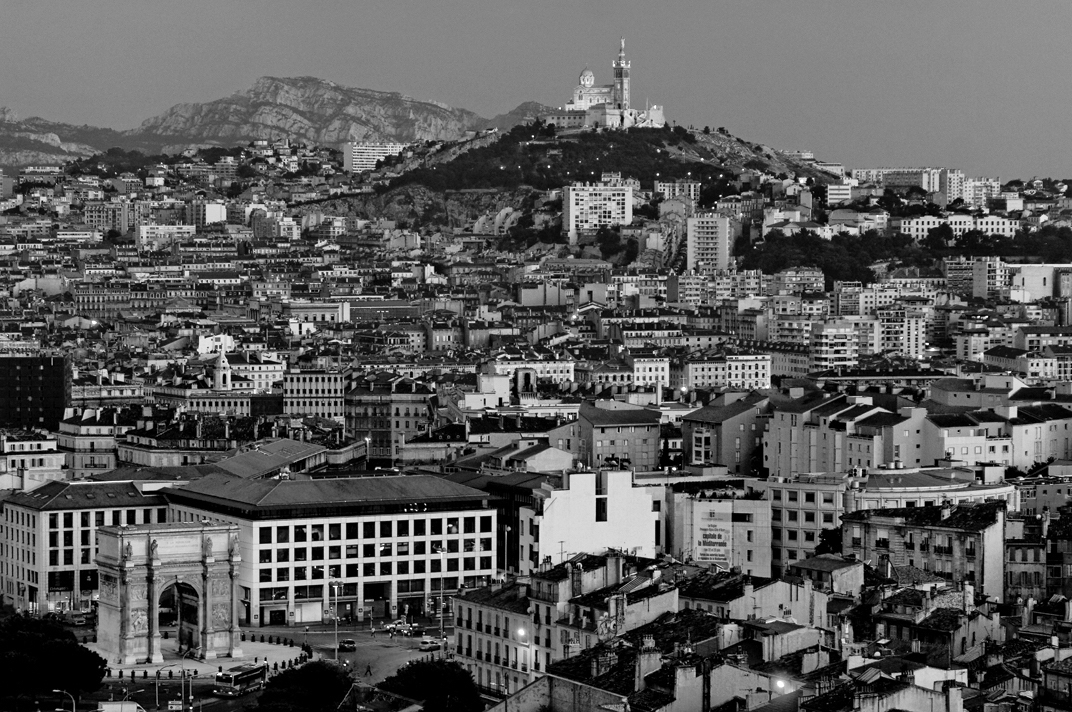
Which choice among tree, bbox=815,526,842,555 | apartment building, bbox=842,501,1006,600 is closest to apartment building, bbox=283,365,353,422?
tree, bbox=815,526,842,555

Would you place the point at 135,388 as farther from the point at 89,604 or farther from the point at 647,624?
the point at 647,624

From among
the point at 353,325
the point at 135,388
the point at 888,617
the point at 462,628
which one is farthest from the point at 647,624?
the point at 353,325

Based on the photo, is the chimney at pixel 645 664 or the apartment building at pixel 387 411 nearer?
Answer: the chimney at pixel 645 664

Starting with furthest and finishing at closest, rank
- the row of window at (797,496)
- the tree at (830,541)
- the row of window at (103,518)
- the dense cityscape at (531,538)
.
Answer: the row of window at (103,518) → the row of window at (797,496) → the tree at (830,541) → the dense cityscape at (531,538)

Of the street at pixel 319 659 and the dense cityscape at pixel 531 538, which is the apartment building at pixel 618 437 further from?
the street at pixel 319 659

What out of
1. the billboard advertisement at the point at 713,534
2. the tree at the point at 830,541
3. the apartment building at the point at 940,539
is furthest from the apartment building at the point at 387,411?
the apartment building at the point at 940,539

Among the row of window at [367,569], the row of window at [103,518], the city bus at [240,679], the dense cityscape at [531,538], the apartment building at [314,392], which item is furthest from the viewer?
the apartment building at [314,392]

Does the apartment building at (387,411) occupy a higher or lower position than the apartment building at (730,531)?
higher
